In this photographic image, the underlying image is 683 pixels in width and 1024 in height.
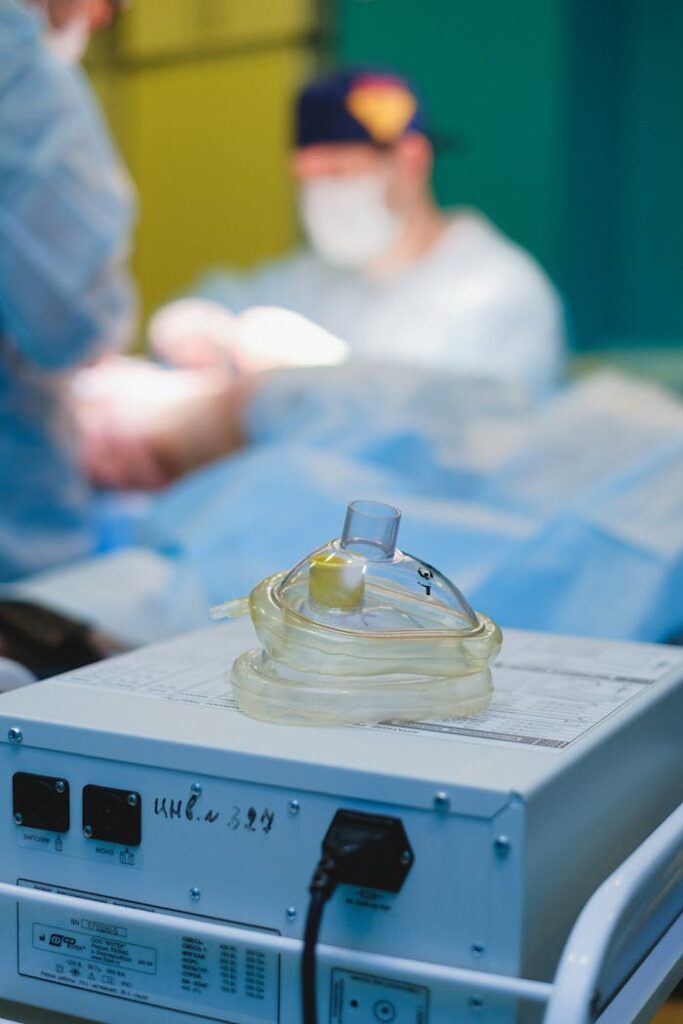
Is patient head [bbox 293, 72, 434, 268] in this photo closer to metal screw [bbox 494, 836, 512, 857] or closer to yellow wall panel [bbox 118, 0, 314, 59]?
yellow wall panel [bbox 118, 0, 314, 59]

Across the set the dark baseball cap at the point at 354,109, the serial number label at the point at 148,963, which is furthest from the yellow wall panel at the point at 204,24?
the serial number label at the point at 148,963

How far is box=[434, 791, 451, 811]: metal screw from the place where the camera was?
54 centimetres

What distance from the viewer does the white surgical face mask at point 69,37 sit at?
123 centimetres

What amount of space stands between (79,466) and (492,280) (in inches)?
55.4

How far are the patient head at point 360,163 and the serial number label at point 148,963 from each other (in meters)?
2.23

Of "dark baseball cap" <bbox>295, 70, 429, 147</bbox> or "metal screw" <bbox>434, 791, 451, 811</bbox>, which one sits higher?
"metal screw" <bbox>434, 791, 451, 811</bbox>

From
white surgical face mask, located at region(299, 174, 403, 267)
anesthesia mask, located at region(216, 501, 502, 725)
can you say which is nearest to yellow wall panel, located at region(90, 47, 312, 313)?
white surgical face mask, located at region(299, 174, 403, 267)

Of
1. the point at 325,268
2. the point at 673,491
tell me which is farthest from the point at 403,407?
the point at 325,268

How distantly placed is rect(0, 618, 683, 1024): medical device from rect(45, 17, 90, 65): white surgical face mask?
0.79 meters

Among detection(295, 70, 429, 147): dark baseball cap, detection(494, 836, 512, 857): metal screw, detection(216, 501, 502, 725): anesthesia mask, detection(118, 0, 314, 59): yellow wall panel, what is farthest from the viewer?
detection(118, 0, 314, 59): yellow wall panel

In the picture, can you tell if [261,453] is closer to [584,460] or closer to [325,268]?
[584,460]

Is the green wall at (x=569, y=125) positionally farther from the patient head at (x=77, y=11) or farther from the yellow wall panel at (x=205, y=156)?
the patient head at (x=77, y=11)

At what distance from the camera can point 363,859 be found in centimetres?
54

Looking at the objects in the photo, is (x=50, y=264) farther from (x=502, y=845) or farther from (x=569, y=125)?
(x=569, y=125)
